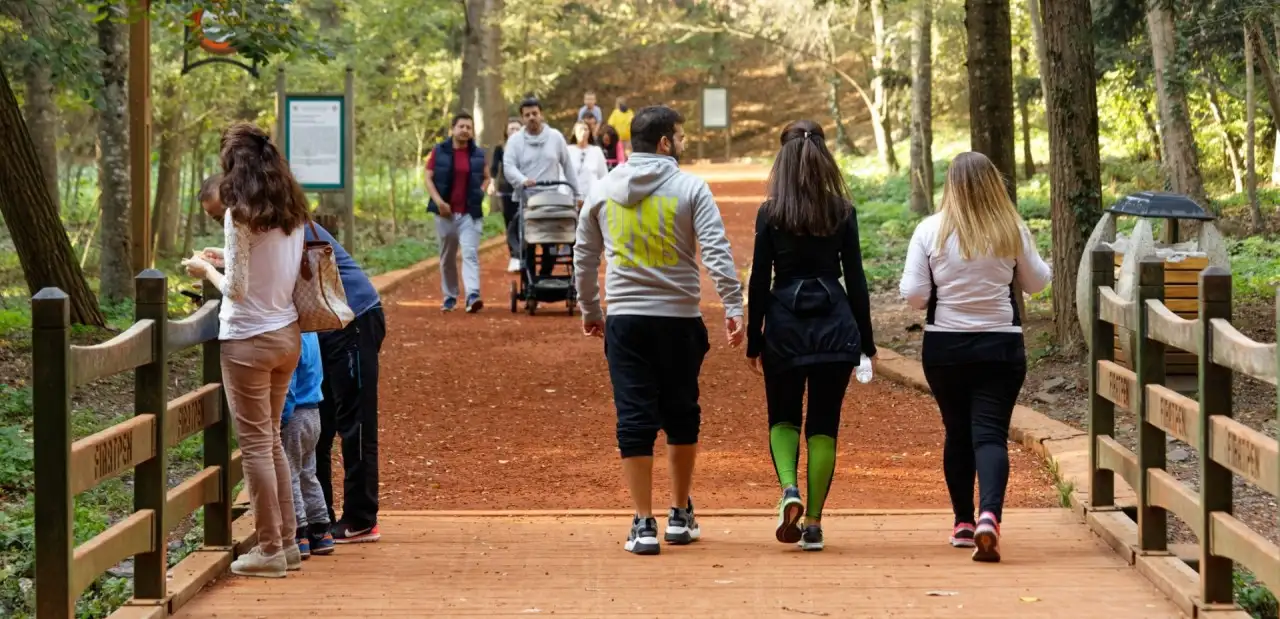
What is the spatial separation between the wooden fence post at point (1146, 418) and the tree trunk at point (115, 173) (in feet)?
36.1

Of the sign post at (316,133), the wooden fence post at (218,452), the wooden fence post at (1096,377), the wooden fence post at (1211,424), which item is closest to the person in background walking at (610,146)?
the sign post at (316,133)

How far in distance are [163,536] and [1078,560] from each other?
3.48m

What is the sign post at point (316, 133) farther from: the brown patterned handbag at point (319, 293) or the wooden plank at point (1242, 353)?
the wooden plank at point (1242, 353)

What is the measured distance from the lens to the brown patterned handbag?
5906 millimetres

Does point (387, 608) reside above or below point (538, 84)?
below

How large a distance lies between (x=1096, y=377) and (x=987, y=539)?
1199 millimetres

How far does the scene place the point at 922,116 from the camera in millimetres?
26312

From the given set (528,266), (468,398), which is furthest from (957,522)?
(528,266)

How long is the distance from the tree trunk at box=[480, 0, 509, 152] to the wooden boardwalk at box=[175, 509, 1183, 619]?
912 inches

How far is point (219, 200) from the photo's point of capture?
19.0 feet

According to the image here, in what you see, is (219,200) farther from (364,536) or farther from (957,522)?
(957,522)

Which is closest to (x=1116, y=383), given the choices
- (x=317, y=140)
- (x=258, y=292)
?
(x=258, y=292)

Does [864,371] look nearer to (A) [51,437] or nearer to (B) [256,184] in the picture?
(B) [256,184]

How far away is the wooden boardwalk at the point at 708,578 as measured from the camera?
5.36 metres
